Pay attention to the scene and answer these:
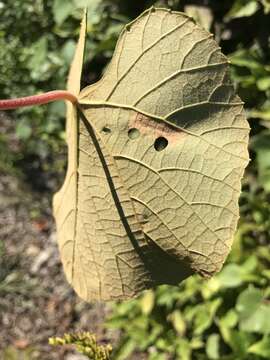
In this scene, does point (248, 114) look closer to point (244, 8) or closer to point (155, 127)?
point (244, 8)

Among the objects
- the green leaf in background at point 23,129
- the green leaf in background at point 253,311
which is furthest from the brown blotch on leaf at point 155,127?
the green leaf in background at point 23,129

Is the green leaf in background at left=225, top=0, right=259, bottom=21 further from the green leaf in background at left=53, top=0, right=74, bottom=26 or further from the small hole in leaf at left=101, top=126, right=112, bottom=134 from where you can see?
the small hole in leaf at left=101, top=126, right=112, bottom=134

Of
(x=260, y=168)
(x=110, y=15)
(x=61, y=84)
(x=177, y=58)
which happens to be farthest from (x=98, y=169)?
(x=61, y=84)

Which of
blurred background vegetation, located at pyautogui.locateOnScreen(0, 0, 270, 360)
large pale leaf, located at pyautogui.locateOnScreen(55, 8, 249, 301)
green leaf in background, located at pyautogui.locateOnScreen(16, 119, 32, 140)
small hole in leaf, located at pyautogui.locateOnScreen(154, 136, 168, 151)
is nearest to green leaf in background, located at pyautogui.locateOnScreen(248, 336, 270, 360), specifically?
blurred background vegetation, located at pyautogui.locateOnScreen(0, 0, 270, 360)

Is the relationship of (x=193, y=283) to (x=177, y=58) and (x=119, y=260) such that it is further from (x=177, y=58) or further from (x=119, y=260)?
(x=177, y=58)

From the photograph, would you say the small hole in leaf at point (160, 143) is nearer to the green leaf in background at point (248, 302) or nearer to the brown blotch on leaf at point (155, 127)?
the brown blotch on leaf at point (155, 127)

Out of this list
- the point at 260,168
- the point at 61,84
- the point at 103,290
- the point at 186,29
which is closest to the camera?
the point at 186,29

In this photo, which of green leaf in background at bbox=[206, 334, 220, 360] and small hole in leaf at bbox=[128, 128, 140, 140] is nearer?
small hole in leaf at bbox=[128, 128, 140, 140]
